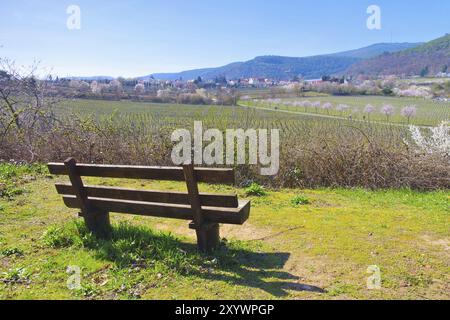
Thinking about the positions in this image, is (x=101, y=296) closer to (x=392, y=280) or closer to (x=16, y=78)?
(x=392, y=280)

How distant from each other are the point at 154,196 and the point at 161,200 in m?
0.09

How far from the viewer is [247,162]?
9469 millimetres

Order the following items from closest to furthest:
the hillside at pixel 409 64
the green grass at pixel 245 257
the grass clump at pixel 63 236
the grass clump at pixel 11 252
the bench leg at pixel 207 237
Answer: the green grass at pixel 245 257 < the bench leg at pixel 207 237 < the grass clump at pixel 11 252 < the grass clump at pixel 63 236 < the hillside at pixel 409 64

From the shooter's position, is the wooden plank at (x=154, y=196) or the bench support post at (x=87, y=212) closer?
the wooden plank at (x=154, y=196)

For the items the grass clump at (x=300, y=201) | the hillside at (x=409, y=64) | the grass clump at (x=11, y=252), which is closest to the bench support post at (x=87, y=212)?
the grass clump at (x=11, y=252)

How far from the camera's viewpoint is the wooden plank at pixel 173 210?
4.16m

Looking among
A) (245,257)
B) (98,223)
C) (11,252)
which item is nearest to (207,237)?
(245,257)

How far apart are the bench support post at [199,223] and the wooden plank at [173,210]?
0.24 ft

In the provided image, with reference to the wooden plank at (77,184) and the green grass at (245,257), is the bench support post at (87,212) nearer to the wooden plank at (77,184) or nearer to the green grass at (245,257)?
the wooden plank at (77,184)

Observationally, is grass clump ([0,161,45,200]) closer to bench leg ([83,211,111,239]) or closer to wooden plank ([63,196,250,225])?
bench leg ([83,211,111,239])

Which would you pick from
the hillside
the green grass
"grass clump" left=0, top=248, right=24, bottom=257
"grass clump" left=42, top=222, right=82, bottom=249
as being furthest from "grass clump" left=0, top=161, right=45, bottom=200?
the hillside

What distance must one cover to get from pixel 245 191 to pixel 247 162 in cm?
147

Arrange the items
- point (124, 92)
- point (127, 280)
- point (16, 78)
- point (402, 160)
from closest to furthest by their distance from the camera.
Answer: point (127, 280) → point (402, 160) → point (16, 78) → point (124, 92)
